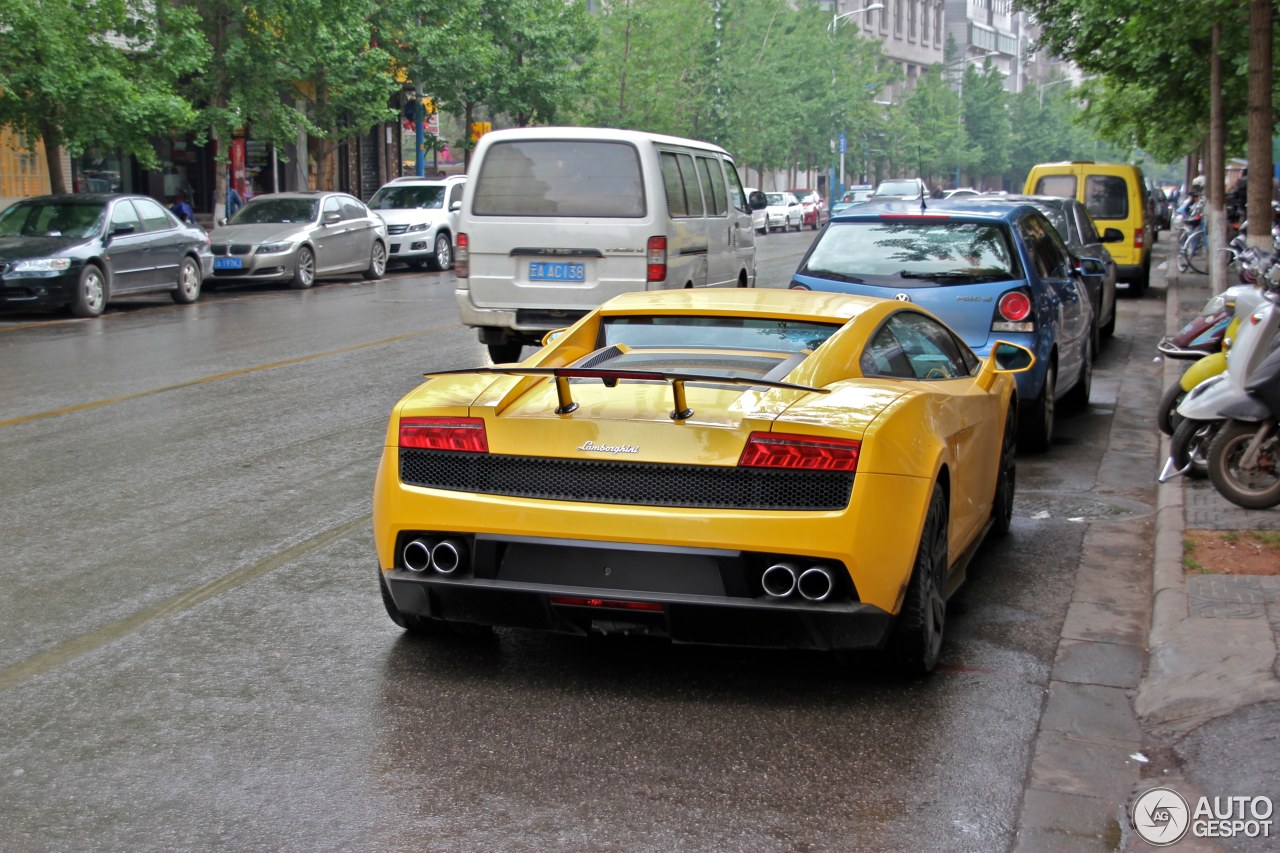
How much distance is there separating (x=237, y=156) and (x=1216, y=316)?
29.4 meters

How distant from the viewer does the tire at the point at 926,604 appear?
17.2ft

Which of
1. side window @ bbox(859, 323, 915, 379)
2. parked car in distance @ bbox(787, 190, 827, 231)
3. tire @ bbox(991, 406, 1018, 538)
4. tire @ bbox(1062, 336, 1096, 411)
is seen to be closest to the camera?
side window @ bbox(859, 323, 915, 379)

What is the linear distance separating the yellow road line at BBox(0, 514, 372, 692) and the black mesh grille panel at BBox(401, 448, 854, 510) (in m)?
1.51

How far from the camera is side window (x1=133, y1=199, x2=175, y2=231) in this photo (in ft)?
70.4

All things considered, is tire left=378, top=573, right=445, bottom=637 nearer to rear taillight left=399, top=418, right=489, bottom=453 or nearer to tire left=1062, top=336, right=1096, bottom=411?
rear taillight left=399, top=418, right=489, bottom=453

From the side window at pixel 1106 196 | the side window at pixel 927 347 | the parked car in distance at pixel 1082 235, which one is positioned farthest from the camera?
the side window at pixel 1106 196

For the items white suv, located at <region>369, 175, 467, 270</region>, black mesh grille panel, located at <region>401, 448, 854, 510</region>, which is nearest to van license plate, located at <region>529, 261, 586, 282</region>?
black mesh grille panel, located at <region>401, 448, 854, 510</region>

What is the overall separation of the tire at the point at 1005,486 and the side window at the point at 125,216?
52.0ft

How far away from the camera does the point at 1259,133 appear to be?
15.4 metres

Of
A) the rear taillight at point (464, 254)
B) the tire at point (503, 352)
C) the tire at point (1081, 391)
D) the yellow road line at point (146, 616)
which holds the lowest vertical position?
the yellow road line at point (146, 616)

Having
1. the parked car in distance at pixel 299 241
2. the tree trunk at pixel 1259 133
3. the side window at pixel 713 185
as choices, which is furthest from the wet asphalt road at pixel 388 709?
the parked car in distance at pixel 299 241

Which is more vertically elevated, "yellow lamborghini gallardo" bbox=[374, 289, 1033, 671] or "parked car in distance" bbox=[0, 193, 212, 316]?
"parked car in distance" bbox=[0, 193, 212, 316]

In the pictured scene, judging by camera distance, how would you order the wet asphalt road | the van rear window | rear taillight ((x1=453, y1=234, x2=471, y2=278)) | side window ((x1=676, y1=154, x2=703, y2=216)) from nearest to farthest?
the wet asphalt road < the van rear window < rear taillight ((x1=453, y1=234, x2=471, y2=278)) < side window ((x1=676, y1=154, x2=703, y2=216))

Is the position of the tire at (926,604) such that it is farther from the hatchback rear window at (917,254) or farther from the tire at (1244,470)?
the hatchback rear window at (917,254)
